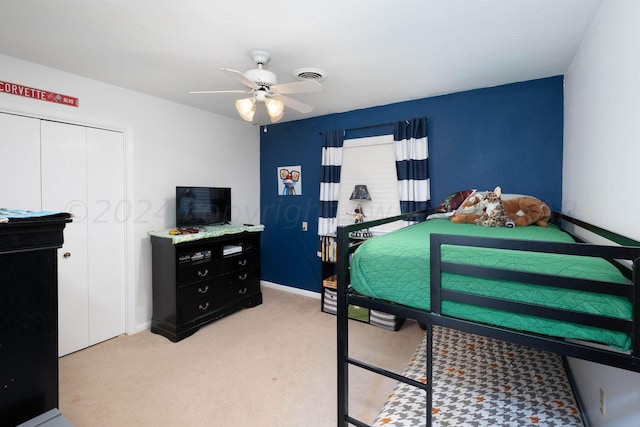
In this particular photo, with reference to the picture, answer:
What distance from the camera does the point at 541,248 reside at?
105cm

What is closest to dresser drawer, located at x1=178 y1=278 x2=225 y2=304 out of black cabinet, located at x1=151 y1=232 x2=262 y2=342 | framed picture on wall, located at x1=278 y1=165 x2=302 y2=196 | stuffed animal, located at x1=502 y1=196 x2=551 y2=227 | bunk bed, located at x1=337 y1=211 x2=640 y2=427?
black cabinet, located at x1=151 y1=232 x2=262 y2=342

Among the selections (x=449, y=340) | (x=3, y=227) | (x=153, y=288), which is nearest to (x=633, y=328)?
(x=3, y=227)

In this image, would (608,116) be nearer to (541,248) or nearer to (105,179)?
(541,248)

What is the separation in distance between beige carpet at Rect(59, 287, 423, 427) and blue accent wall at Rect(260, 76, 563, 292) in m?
1.33

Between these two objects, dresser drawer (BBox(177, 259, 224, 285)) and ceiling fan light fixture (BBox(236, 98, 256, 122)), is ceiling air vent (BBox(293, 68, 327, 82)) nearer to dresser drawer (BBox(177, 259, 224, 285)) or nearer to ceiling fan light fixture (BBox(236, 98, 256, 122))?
ceiling fan light fixture (BBox(236, 98, 256, 122))

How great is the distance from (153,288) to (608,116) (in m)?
3.83

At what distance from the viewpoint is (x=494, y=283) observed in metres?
1.17

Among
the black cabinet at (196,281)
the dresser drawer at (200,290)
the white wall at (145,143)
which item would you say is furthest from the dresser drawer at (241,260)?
the white wall at (145,143)

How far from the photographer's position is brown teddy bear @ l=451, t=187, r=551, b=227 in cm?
231

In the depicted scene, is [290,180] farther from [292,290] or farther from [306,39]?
[306,39]

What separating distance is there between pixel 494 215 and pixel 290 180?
2.63 metres

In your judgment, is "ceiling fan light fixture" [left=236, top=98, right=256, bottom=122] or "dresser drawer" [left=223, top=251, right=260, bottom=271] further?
"dresser drawer" [left=223, top=251, right=260, bottom=271]

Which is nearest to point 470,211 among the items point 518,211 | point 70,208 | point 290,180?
point 518,211

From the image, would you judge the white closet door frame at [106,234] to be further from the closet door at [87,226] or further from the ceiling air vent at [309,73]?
the ceiling air vent at [309,73]
